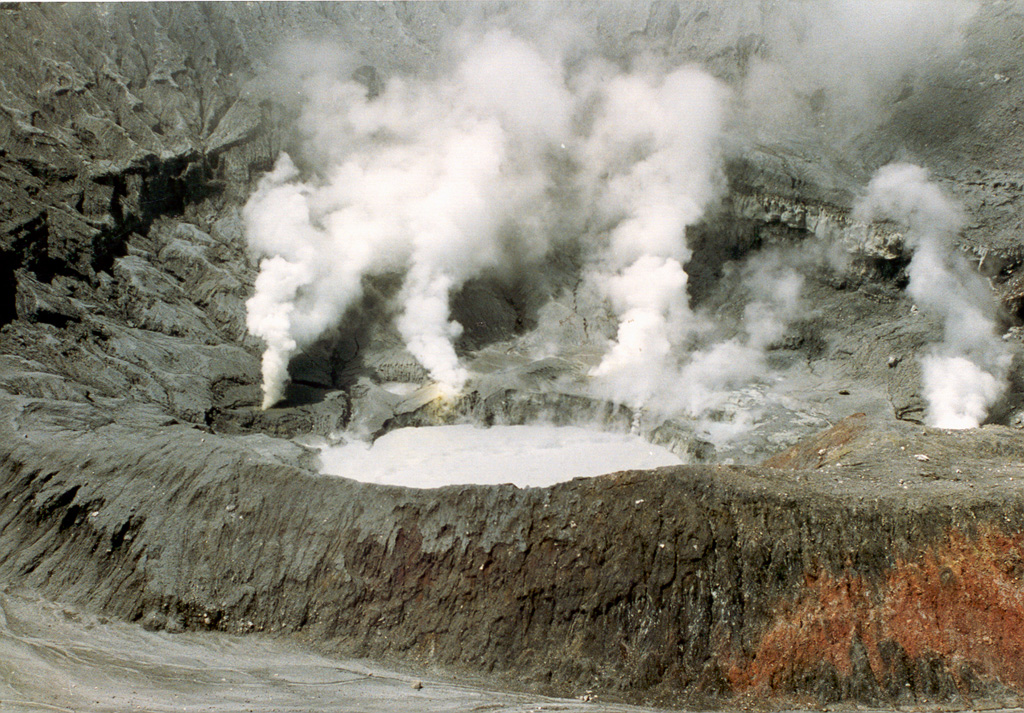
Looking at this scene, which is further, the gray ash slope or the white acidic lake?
the white acidic lake

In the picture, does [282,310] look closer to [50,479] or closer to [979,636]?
[50,479]

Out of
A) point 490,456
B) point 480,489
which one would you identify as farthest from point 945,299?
point 480,489

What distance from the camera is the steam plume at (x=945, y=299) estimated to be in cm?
1722

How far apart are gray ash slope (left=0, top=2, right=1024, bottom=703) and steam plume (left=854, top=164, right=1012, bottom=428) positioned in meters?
0.58

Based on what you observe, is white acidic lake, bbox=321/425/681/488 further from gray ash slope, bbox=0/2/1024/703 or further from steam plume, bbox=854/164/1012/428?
steam plume, bbox=854/164/1012/428

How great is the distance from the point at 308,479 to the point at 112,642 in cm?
315

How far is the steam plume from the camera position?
17.2 metres

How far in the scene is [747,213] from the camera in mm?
23422

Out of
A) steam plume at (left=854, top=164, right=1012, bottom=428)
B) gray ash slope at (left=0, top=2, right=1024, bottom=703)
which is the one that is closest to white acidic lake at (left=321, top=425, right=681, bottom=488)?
gray ash slope at (left=0, top=2, right=1024, bottom=703)

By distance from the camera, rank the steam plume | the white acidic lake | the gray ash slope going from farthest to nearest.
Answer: the steam plume
the white acidic lake
the gray ash slope

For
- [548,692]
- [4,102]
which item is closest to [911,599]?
[548,692]

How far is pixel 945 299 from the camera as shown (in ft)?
67.6

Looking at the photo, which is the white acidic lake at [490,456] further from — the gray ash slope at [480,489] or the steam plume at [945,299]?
the steam plume at [945,299]

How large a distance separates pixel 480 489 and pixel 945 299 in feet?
55.8
